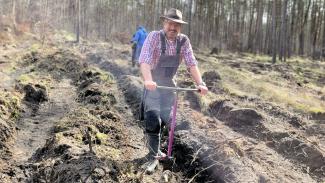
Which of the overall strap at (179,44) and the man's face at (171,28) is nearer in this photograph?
the man's face at (171,28)

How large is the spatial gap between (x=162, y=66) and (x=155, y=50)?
0.23 metres

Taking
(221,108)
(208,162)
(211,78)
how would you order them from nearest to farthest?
(208,162) < (221,108) < (211,78)

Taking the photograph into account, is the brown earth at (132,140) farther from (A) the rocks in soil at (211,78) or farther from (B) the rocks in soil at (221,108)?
(A) the rocks in soil at (211,78)

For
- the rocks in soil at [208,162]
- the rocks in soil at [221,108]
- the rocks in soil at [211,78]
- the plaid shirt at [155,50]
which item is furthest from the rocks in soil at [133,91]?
the plaid shirt at [155,50]

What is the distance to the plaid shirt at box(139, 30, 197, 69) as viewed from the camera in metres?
5.21

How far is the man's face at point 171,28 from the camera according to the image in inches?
203

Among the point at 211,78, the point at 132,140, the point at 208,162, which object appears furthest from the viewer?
the point at 211,78

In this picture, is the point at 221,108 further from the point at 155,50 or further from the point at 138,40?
the point at 138,40

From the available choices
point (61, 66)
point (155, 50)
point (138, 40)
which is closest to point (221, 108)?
point (155, 50)

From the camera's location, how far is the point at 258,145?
756 centimetres

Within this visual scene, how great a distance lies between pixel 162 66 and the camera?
5.45m

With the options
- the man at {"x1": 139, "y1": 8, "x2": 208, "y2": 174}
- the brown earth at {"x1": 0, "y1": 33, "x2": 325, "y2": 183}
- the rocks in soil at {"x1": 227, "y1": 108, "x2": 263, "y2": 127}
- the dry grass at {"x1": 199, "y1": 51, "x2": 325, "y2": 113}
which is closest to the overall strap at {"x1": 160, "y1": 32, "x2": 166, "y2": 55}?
the man at {"x1": 139, "y1": 8, "x2": 208, "y2": 174}

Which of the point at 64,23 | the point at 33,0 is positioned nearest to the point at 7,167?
the point at 33,0

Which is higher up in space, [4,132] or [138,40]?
[138,40]
